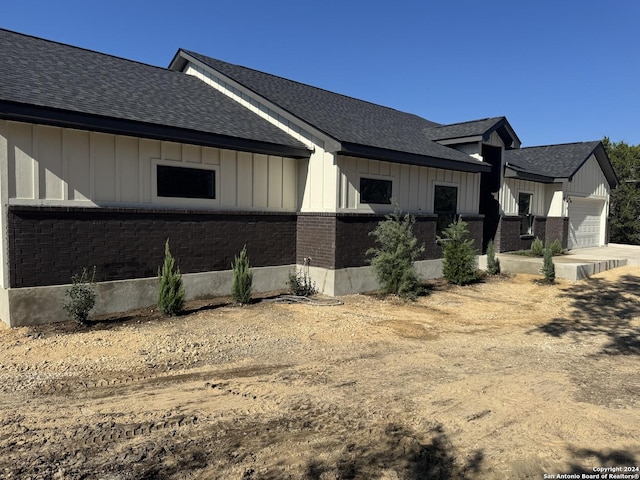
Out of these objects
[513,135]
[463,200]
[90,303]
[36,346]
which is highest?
[513,135]

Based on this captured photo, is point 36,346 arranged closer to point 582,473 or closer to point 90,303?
point 90,303

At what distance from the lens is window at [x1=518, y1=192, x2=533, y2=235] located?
59.5 feet

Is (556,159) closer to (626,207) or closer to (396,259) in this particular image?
(626,207)

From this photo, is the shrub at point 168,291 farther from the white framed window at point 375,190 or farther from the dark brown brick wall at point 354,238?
the white framed window at point 375,190

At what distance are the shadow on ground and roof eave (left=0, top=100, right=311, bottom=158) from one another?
7299 millimetres

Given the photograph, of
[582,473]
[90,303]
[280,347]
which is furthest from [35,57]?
[582,473]

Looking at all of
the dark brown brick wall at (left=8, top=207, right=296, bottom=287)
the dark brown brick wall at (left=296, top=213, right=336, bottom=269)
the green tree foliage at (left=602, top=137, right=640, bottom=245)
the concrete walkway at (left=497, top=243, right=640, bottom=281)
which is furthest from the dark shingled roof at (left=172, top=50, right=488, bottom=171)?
the green tree foliage at (left=602, top=137, right=640, bottom=245)

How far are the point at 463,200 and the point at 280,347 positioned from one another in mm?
10314

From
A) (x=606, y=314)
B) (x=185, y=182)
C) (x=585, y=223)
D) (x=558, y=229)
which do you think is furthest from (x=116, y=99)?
(x=585, y=223)

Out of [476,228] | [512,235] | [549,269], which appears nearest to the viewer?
[549,269]

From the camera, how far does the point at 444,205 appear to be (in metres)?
14.4

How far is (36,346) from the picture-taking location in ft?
22.0

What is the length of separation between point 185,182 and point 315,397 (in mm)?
6430

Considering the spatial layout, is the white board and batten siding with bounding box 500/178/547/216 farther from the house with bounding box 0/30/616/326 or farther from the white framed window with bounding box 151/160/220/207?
the white framed window with bounding box 151/160/220/207
